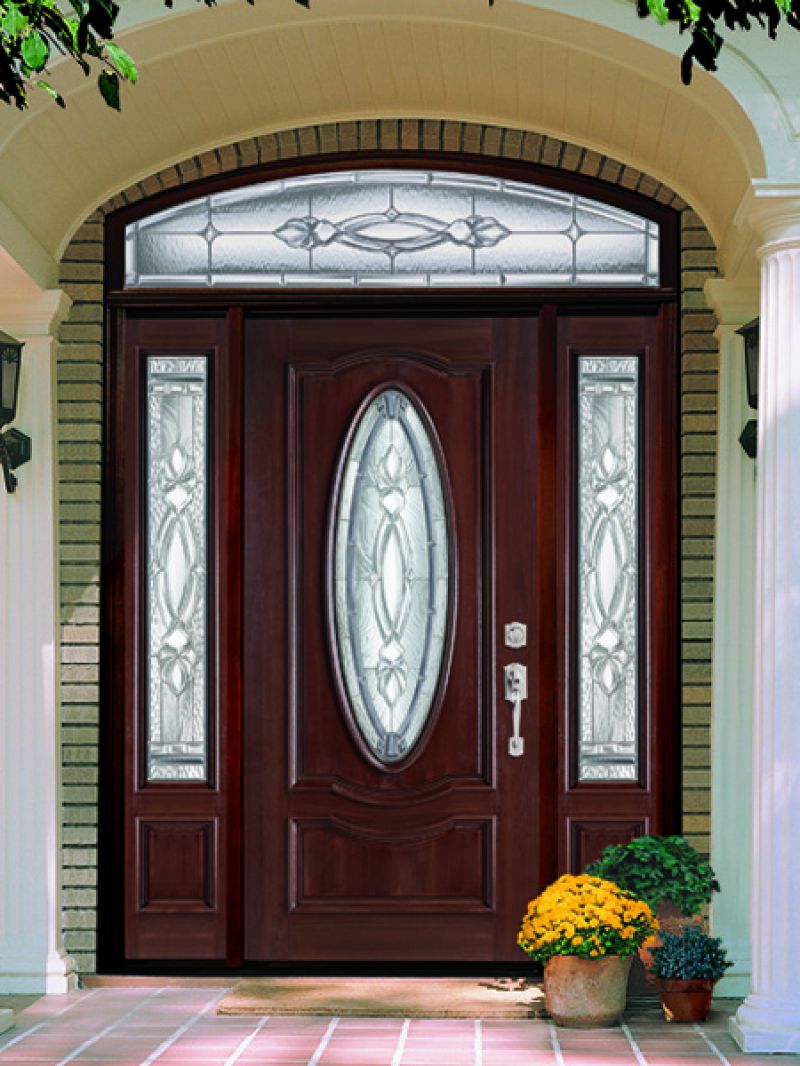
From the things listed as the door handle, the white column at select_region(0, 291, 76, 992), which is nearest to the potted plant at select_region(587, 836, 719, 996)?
the door handle

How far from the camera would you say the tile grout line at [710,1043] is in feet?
17.5

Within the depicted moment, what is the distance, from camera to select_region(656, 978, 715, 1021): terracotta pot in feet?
19.2

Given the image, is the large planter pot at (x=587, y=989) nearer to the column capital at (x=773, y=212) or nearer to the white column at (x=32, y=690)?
the white column at (x=32, y=690)

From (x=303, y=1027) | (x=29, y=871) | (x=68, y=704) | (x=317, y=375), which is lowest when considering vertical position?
(x=303, y=1027)

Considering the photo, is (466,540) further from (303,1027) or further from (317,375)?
(303,1027)

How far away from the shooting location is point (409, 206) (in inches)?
266

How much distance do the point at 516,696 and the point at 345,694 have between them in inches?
26.6

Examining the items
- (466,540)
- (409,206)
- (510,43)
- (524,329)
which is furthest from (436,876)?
(510,43)

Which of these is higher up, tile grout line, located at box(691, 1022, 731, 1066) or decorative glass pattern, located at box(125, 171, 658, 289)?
decorative glass pattern, located at box(125, 171, 658, 289)

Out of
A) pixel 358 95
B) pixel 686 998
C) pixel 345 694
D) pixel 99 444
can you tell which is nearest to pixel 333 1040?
pixel 686 998

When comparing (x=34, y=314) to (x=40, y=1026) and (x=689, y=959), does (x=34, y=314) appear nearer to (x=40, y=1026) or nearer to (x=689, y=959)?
(x=40, y=1026)

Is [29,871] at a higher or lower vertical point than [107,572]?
lower

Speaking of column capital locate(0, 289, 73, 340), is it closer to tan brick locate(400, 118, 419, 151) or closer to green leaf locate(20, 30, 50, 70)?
tan brick locate(400, 118, 419, 151)

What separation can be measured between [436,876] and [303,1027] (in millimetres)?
976
